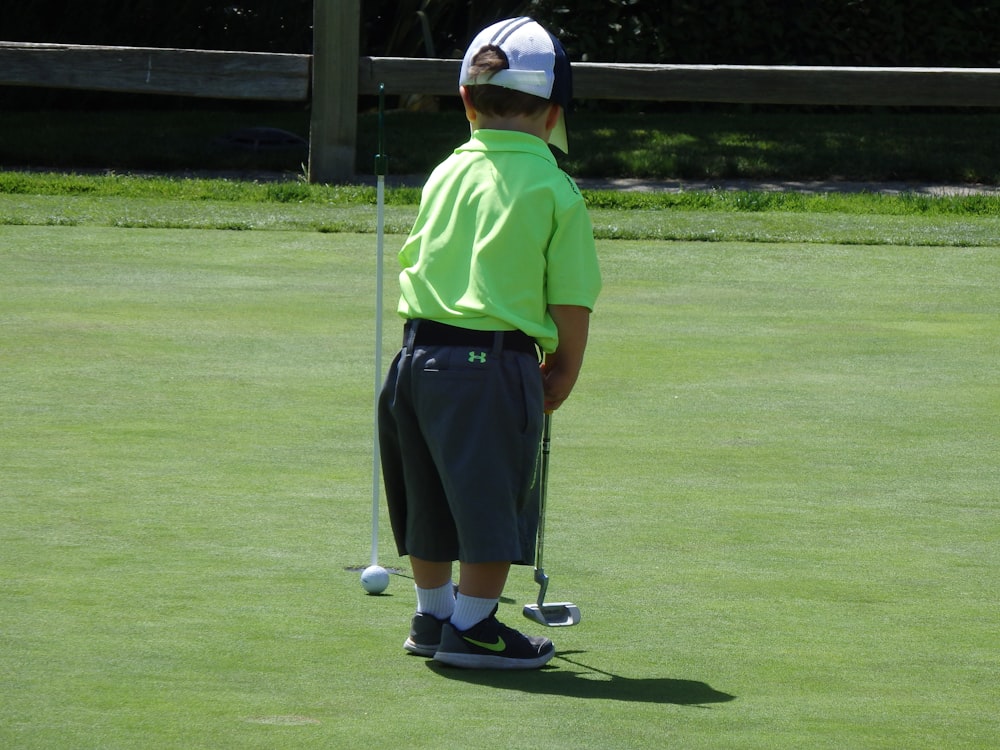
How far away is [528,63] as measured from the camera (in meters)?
4.01

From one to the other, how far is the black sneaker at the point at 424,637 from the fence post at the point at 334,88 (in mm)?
9108

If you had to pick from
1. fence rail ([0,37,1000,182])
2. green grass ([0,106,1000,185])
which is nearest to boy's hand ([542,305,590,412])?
fence rail ([0,37,1000,182])

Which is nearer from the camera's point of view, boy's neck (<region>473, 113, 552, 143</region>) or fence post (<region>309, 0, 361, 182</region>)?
boy's neck (<region>473, 113, 552, 143</region>)

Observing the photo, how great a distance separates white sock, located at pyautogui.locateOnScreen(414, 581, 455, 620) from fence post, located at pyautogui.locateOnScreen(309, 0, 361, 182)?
901 cm

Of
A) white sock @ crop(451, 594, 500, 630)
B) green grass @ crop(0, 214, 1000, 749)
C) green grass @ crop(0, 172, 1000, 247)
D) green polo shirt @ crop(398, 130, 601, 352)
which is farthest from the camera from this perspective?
green grass @ crop(0, 172, 1000, 247)

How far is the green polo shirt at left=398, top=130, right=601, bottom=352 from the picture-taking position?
3.92 metres

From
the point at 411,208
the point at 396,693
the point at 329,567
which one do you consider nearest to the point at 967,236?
the point at 411,208

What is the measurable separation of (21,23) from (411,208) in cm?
810

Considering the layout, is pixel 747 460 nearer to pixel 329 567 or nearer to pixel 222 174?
pixel 329 567

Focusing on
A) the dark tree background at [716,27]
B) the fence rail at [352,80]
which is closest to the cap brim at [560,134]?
the fence rail at [352,80]

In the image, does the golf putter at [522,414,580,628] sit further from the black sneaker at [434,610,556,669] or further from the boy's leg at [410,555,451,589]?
the boy's leg at [410,555,451,589]

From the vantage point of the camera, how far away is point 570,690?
3818 millimetres

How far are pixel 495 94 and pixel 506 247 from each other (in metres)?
0.37

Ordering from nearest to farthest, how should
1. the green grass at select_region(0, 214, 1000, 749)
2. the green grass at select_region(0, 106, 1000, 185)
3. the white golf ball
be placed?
1. the green grass at select_region(0, 214, 1000, 749)
2. the white golf ball
3. the green grass at select_region(0, 106, 1000, 185)
